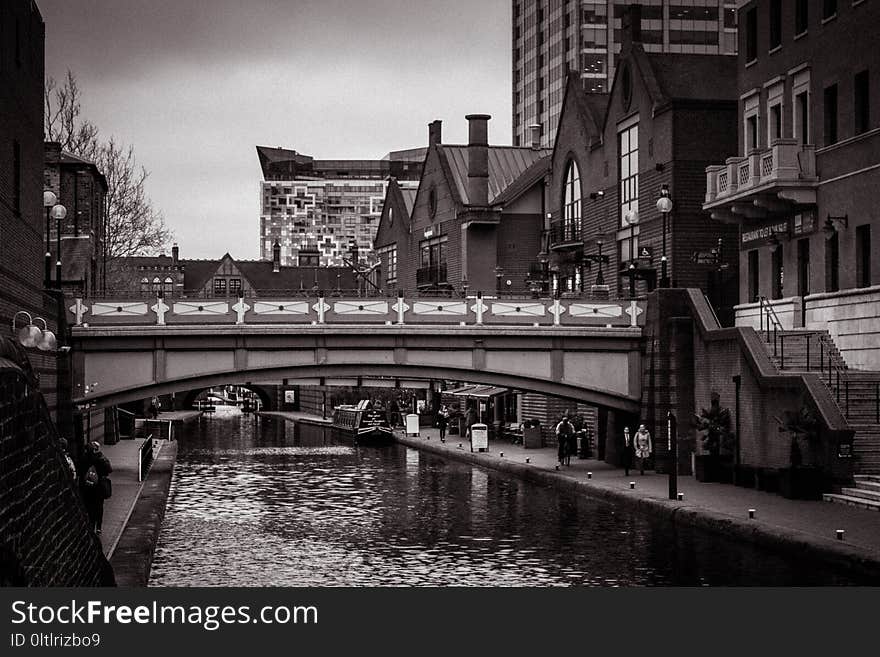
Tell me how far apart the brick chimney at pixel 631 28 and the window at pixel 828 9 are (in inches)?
620

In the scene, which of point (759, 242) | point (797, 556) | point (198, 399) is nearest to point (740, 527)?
point (797, 556)

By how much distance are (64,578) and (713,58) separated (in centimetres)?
4386

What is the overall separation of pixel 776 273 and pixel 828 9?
8254mm

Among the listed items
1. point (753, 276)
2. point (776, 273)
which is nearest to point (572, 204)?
point (753, 276)

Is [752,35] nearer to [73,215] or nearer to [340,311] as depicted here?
[340,311]

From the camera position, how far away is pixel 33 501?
14.2m

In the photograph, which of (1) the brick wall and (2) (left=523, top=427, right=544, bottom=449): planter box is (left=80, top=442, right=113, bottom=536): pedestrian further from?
(2) (left=523, top=427, right=544, bottom=449): planter box

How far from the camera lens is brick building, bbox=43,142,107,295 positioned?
55719mm

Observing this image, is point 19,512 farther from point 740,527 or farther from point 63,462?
point 740,527

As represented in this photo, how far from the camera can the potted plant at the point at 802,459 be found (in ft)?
109

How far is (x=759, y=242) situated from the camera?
44656mm

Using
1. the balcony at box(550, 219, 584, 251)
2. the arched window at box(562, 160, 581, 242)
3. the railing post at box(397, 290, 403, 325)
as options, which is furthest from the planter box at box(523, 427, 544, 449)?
the railing post at box(397, 290, 403, 325)

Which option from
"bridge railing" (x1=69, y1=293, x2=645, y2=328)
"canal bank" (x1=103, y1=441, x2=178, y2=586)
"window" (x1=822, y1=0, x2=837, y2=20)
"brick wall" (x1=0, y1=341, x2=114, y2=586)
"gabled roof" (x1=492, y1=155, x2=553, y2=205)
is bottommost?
"canal bank" (x1=103, y1=441, x2=178, y2=586)

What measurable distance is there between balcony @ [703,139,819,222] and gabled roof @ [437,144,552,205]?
3162cm
